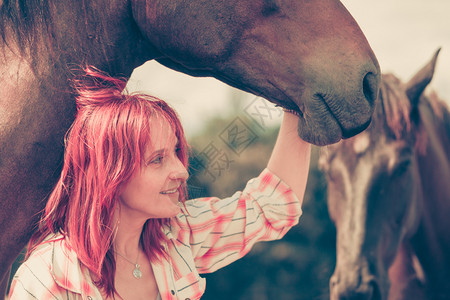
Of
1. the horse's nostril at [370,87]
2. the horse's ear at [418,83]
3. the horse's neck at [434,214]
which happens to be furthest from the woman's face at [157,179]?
the horse's neck at [434,214]

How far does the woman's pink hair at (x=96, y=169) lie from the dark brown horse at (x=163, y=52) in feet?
0.13

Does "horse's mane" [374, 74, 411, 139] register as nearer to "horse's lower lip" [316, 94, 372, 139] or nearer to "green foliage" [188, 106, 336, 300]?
"horse's lower lip" [316, 94, 372, 139]

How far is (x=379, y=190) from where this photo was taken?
2.51m

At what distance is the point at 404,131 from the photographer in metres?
2.60

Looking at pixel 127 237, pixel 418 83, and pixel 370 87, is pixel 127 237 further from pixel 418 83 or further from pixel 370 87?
→ pixel 418 83

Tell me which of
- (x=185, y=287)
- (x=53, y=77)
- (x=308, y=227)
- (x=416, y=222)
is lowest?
(x=308, y=227)

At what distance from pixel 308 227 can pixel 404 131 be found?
5.72 metres

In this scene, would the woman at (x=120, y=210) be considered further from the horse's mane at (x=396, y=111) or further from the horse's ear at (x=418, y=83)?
the horse's ear at (x=418, y=83)

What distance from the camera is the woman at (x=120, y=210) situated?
3.32 ft

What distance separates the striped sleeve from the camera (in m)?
1.22

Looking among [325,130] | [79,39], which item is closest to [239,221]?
[325,130]

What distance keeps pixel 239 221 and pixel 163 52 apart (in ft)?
1.55

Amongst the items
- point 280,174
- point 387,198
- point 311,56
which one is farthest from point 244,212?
point 387,198

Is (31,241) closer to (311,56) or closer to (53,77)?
(53,77)
